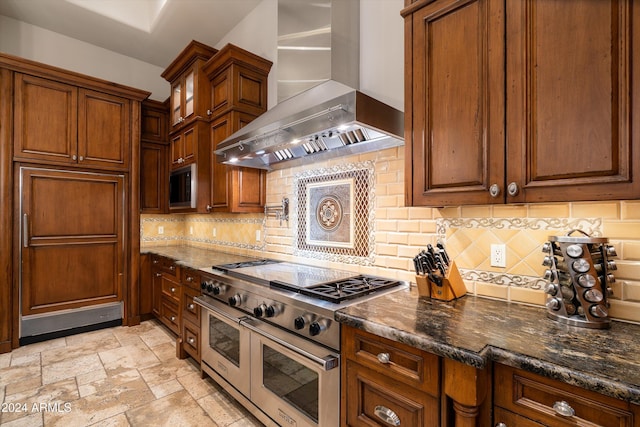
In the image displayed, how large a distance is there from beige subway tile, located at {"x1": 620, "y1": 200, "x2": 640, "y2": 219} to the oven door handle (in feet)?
4.28

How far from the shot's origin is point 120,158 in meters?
3.54

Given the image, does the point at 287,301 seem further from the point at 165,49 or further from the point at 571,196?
the point at 165,49

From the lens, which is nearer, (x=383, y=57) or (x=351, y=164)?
(x=383, y=57)

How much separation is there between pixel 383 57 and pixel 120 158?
10.5ft

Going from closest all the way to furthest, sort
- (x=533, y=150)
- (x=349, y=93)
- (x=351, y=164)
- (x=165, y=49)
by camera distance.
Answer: (x=533, y=150) → (x=349, y=93) → (x=351, y=164) → (x=165, y=49)

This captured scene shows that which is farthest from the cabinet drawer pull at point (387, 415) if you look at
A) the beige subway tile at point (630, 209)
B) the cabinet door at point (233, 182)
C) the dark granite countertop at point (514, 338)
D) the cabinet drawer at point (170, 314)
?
the cabinet drawer at point (170, 314)

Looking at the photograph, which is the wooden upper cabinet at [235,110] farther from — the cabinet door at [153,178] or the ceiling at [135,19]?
the cabinet door at [153,178]

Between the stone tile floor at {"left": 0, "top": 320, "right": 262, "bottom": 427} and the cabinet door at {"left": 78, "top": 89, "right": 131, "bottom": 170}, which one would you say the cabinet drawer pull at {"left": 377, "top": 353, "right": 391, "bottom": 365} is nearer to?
the stone tile floor at {"left": 0, "top": 320, "right": 262, "bottom": 427}

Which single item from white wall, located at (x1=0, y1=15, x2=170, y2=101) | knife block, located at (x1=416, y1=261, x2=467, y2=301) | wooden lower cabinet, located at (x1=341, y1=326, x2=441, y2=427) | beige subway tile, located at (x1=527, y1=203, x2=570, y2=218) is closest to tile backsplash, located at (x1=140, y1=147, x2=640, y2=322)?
beige subway tile, located at (x1=527, y1=203, x2=570, y2=218)

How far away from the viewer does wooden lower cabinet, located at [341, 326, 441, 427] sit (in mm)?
1045

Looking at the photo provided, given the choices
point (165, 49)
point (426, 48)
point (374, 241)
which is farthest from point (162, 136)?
point (426, 48)

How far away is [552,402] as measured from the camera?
86 centimetres

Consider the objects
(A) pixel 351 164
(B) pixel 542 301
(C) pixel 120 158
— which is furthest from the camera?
(C) pixel 120 158

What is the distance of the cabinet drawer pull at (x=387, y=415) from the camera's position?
115cm
